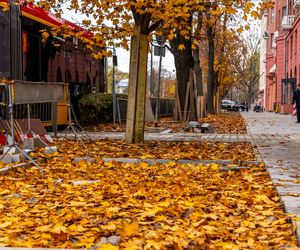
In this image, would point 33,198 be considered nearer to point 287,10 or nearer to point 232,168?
point 232,168

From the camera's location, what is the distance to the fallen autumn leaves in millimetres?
4668

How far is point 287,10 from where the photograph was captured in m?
60.8

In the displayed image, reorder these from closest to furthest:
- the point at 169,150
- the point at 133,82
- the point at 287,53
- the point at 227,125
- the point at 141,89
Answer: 1. the point at 169,150
2. the point at 133,82
3. the point at 141,89
4. the point at 227,125
5. the point at 287,53

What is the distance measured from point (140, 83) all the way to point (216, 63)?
40.9m

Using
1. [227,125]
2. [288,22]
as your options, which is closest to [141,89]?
[227,125]

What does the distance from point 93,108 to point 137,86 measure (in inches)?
312

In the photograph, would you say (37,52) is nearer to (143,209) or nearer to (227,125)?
(227,125)

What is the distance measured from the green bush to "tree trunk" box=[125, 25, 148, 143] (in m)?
7.47

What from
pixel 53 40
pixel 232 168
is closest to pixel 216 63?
pixel 53 40

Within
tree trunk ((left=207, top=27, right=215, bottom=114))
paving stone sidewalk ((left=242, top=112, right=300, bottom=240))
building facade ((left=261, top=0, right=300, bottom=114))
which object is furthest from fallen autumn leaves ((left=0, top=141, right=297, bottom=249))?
building facade ((left=261, top=0, right=300, bottom=114))

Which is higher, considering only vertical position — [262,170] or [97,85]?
[97,85]

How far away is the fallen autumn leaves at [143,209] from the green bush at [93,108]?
11194 mm

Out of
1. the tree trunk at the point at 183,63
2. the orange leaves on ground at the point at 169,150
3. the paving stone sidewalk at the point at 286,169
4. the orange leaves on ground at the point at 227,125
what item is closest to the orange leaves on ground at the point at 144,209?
the paving stone sidewalk at the point at 286,169

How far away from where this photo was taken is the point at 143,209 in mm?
5902
